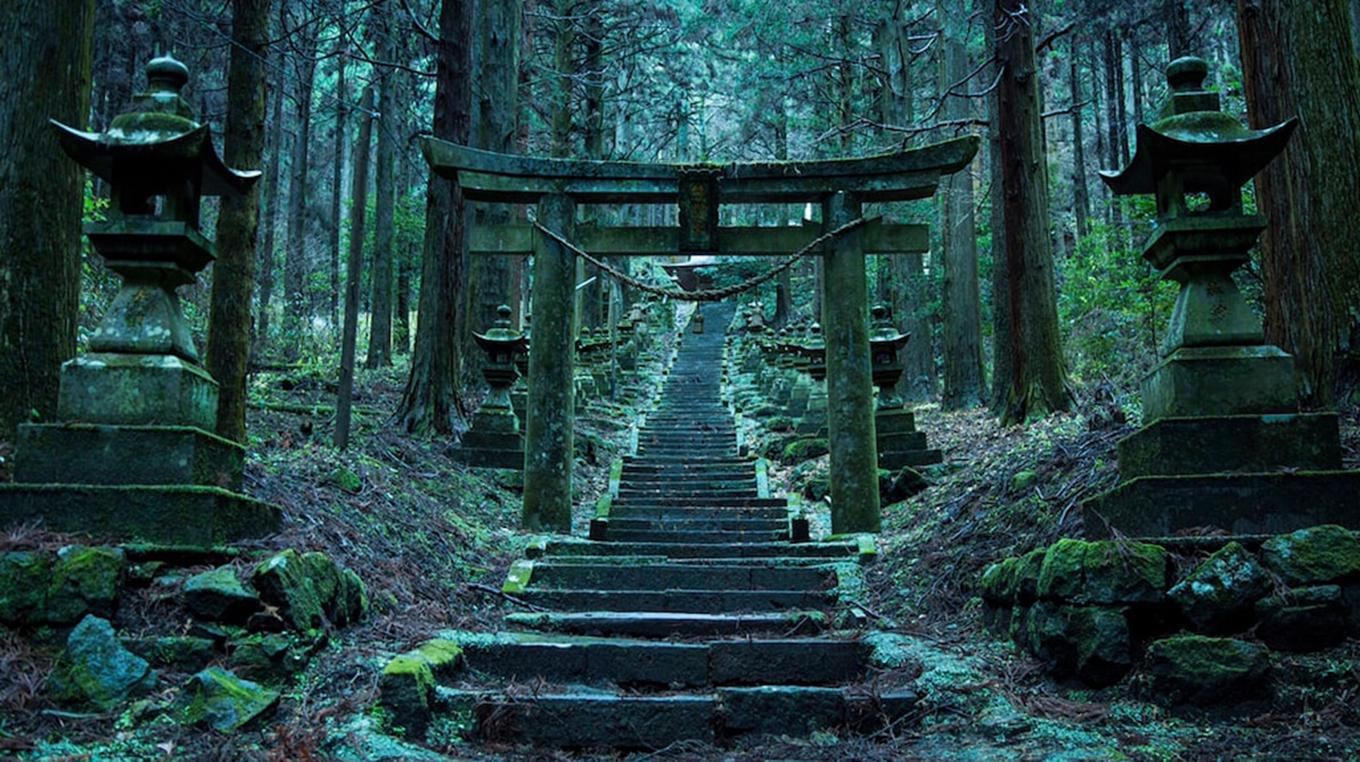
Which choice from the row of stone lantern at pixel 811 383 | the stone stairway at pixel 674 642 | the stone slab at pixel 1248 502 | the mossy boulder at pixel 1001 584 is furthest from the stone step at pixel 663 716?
the row of stone lantern at pixel 811 383

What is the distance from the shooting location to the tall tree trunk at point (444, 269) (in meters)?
11.6

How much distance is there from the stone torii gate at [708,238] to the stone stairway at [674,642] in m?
0.81

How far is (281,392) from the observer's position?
532 inches

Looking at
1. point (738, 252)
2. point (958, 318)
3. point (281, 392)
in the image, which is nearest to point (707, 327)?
point (958, 318)

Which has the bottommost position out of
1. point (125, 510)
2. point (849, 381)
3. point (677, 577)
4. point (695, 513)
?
point (677, 577)

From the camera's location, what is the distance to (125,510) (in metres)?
4.51

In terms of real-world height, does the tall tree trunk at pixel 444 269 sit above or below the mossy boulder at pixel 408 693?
above

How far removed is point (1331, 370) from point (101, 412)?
7077 mm

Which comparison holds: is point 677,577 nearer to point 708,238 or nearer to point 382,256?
point 708,238

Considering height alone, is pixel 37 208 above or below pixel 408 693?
above

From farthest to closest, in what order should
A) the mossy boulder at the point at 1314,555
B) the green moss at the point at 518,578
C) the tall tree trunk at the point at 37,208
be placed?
the green moss at the point at 518,578 < the tall tree trunk at the point at 37,208 < the mossy boulder at the point at 1314,555

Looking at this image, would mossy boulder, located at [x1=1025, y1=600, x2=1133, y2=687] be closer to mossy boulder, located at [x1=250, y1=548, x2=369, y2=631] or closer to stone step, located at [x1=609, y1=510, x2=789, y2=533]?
mossy boulder, located at [x1=250, y1=548, x2=369, y2=631]

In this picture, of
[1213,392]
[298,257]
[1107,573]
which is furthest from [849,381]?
[298,257]

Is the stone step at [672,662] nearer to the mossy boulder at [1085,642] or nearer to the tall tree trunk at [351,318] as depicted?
the mossy boulder at [1085,642]
